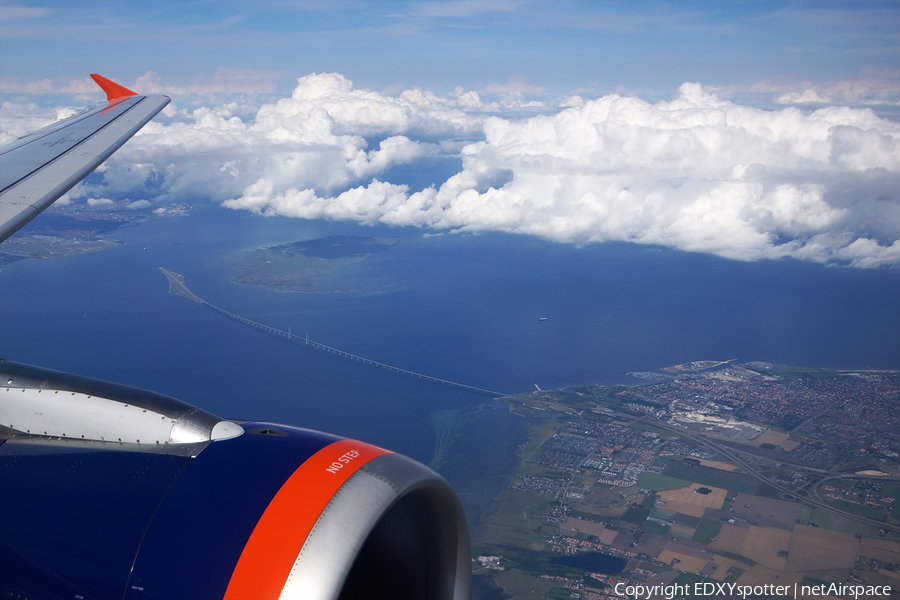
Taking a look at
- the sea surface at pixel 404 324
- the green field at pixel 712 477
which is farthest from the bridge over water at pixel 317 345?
the green field at pixel 712 477

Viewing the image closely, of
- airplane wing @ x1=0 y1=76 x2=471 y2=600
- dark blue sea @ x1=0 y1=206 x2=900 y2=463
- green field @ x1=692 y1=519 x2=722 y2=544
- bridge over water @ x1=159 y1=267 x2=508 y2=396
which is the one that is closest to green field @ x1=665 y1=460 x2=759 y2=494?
green field @ x1=692 y1=519 x2=722 y2=544

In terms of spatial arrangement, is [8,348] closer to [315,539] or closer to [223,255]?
[223,255]

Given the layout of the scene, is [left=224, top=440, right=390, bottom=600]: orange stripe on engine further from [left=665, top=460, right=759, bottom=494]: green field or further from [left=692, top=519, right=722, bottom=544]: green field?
[left=665, top=460, right=759, bottom=494]: green field

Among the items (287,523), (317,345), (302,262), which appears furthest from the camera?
(302,262)

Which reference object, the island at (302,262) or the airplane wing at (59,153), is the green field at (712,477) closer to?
the airplane wing at (59,153)

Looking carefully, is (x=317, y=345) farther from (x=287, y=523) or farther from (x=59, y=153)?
(x=287, y=523)

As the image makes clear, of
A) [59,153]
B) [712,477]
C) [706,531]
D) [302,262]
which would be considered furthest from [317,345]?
[59,153]

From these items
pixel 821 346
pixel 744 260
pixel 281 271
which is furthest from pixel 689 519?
pixel 744 260
